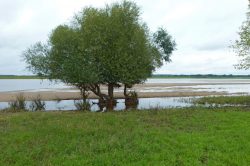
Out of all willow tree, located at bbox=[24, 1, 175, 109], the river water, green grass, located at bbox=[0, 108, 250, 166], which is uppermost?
willow tree, located at bbox=[24, 1, 175, 109]

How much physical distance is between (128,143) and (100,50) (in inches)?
882

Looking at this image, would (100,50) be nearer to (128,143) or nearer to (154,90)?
(128,143)

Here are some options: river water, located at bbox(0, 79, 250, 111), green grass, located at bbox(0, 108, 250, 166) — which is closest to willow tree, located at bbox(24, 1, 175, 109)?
river water, located at bbox(0, 79, 250, 111)

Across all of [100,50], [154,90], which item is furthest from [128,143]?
[154,90]

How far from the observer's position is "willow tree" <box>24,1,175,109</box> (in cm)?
3644

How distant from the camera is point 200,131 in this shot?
1772 centimetres

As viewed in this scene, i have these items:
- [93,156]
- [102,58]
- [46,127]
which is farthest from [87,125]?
[102,58]

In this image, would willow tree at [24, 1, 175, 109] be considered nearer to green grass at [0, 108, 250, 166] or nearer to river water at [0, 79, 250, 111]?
river water at [0, 79, 250, 111]

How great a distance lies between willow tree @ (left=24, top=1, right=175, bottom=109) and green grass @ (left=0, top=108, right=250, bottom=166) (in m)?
15.7

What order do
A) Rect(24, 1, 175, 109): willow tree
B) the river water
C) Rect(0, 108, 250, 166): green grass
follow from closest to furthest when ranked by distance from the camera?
Rect(0, 108, 250, 166): green grass → Rect(24, 1, 175, 109): willow tree → the river water

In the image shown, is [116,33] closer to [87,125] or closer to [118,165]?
[87,125]

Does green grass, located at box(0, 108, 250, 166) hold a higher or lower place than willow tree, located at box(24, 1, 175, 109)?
lower

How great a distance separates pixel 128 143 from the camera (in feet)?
49.1

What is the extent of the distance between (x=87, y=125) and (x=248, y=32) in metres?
28.4
